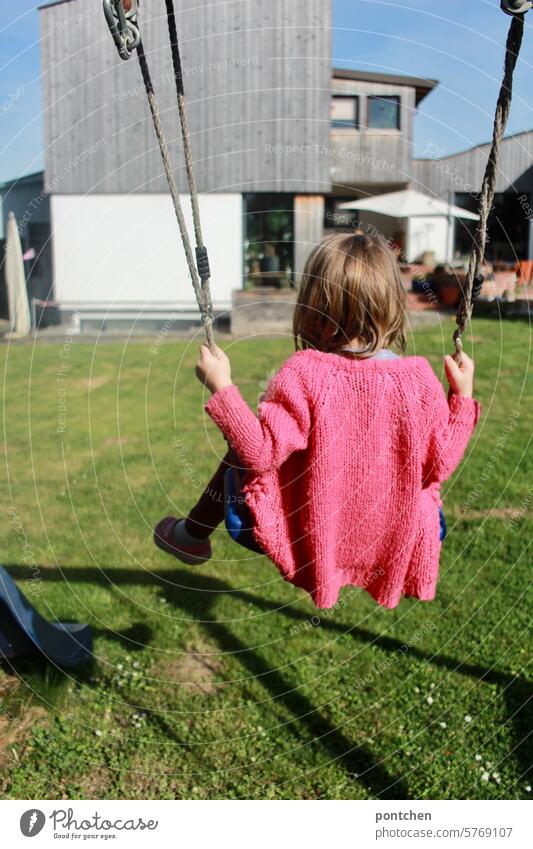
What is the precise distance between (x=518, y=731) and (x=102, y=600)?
2.10m

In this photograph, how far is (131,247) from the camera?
17.8 m

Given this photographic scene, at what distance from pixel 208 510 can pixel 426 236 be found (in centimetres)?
2032

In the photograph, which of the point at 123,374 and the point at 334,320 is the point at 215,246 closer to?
Result: the point at 123,374

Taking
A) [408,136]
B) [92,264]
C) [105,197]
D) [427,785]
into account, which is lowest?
[427,785]

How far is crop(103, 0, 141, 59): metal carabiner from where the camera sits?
2396 millimetres

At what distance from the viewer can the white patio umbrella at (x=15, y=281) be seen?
713cm

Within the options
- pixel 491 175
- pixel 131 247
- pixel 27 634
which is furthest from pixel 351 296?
pixel 131 247

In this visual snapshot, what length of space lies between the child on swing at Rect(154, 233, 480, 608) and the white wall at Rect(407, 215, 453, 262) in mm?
19500

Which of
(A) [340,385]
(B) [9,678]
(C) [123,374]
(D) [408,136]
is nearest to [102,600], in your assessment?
(B) [9,678]

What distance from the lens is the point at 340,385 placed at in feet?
7.89

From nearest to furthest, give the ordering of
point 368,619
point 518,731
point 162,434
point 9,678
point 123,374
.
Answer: point 518,731 → point 9,678 → point 368,619 → point 162,434 → point 123,374

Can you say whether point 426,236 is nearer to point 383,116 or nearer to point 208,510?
point 383,116

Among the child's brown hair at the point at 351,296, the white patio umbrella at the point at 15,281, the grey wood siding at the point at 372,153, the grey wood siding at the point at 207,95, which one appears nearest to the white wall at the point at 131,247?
the grey wood siding at the point at 207,95

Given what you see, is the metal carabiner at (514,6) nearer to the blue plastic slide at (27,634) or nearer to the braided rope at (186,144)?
the braided rope at (186,144)
